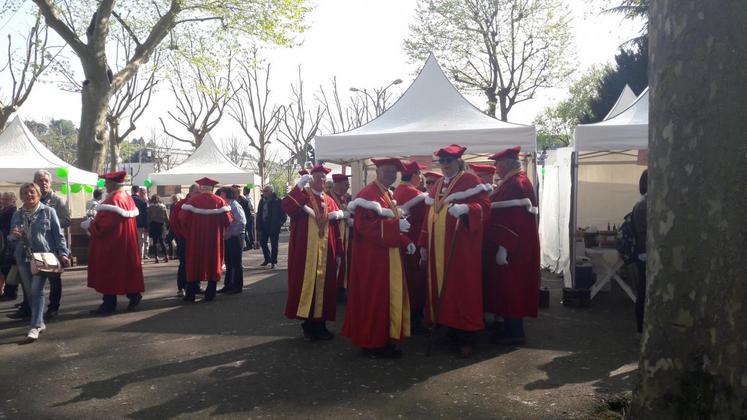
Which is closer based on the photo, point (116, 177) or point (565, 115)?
point (116, 177)

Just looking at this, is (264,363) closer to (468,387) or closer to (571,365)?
(468,387)

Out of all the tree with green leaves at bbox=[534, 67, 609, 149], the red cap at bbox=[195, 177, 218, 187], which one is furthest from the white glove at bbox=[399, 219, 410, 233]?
the tree with green leaves at bbox=[534, 67, 609, 149]

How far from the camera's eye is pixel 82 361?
5922mm

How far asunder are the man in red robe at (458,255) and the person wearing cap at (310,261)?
1.16m

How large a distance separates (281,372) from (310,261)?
4.57 ft

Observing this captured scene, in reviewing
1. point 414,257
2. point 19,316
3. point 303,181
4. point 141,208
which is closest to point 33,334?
point 19,316

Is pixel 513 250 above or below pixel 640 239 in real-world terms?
below

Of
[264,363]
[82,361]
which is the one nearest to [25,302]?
[82,361]

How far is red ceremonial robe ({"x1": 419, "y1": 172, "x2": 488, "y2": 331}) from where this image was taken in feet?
19.0

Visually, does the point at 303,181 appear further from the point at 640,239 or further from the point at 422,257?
the point at 640,239

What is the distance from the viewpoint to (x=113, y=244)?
26.5ft

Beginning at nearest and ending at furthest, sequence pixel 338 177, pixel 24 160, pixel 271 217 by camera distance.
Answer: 1. pixel 338 177
2. pixel 271 217
3. pixel 24 160

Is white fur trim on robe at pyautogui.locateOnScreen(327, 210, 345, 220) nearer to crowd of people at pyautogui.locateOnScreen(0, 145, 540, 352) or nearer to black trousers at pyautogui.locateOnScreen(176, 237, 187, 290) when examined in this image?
crowd of people at pyautogui.locateOnScreen(0, 145, 540, 352)

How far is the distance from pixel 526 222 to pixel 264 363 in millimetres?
3076
